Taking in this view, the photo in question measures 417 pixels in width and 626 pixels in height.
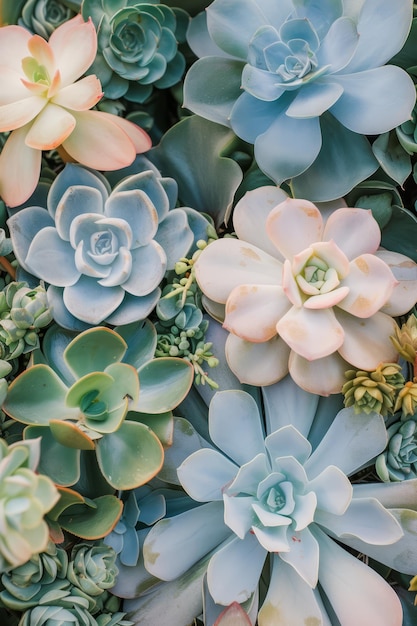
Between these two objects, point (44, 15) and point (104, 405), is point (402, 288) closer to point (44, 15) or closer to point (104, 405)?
point (104, 405)

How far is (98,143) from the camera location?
2.18ft

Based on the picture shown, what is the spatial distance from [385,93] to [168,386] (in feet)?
1.10

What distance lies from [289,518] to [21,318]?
294mm

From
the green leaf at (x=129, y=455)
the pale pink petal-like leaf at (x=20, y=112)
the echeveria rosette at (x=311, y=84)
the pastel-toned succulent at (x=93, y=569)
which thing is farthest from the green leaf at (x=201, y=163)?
the pastel-toned succulent at (x=93, y=569)

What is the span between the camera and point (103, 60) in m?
0.72

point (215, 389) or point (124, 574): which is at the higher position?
point (215, 389)

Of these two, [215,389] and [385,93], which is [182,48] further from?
[215,389]

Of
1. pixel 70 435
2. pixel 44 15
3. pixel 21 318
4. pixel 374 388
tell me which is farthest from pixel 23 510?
pixel 44 15

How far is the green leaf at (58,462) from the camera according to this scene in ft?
1.96

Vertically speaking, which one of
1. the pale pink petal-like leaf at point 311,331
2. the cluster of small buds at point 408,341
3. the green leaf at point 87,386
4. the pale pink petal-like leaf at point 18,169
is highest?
the pale pink petal-like leaf at point 18,169

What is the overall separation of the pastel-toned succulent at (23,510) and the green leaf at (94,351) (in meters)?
0.15

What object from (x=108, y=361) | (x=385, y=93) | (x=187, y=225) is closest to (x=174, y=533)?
(x=108, y=361)

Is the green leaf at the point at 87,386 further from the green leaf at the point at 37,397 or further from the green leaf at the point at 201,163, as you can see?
the green leaf at the point at 201,163

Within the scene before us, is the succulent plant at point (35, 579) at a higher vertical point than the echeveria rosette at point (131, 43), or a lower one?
lower
